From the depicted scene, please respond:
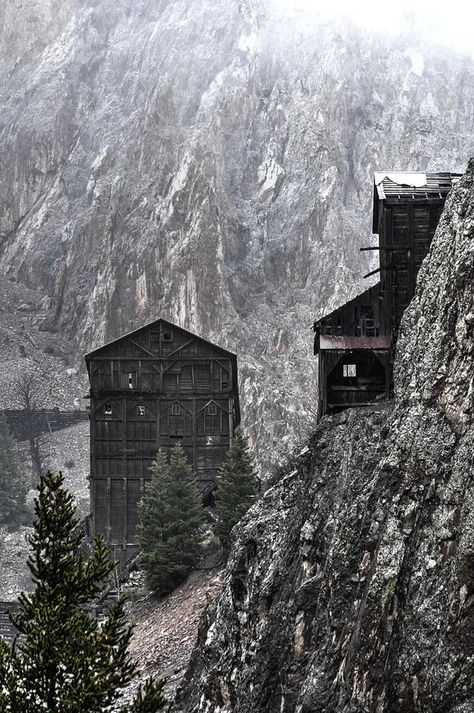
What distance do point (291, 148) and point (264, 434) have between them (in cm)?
3649

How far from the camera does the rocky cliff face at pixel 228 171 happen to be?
390ft

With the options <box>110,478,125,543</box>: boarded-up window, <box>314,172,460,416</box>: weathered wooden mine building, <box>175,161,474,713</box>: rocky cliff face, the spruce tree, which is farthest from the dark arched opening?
<box>110,478,125,543</box>: boarded-up window

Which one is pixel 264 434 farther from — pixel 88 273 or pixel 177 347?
pixel 177 347

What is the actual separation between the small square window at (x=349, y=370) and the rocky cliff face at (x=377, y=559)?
291 centimetres

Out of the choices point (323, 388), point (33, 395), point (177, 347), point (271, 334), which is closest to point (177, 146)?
point (271, 334)

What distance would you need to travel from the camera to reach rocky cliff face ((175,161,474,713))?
18.3 metres

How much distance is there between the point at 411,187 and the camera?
3294 cm

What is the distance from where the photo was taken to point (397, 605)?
758 inches

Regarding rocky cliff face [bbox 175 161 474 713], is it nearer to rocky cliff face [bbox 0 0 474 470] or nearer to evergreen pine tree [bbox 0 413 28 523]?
evergreen pine tree [bbox 0 413 28 523]

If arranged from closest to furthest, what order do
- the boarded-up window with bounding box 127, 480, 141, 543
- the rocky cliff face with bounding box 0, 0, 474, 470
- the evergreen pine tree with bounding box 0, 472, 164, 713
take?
the evergreen pine tree with bounding box 0, 472, 164, 713
the boarded-up window with bounding box 127, 480, 141, 543
the rocky cliff face with bounding box 0, 0, 474, 470

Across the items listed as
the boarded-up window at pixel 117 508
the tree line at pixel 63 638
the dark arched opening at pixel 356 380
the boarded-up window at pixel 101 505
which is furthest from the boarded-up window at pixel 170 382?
the tree line at pixel 63 638

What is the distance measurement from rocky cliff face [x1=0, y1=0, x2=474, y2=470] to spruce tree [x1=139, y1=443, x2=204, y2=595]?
198 feet

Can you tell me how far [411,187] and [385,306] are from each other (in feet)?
11.3

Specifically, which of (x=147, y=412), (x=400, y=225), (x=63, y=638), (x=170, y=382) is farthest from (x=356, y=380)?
(x=147, y=412)
